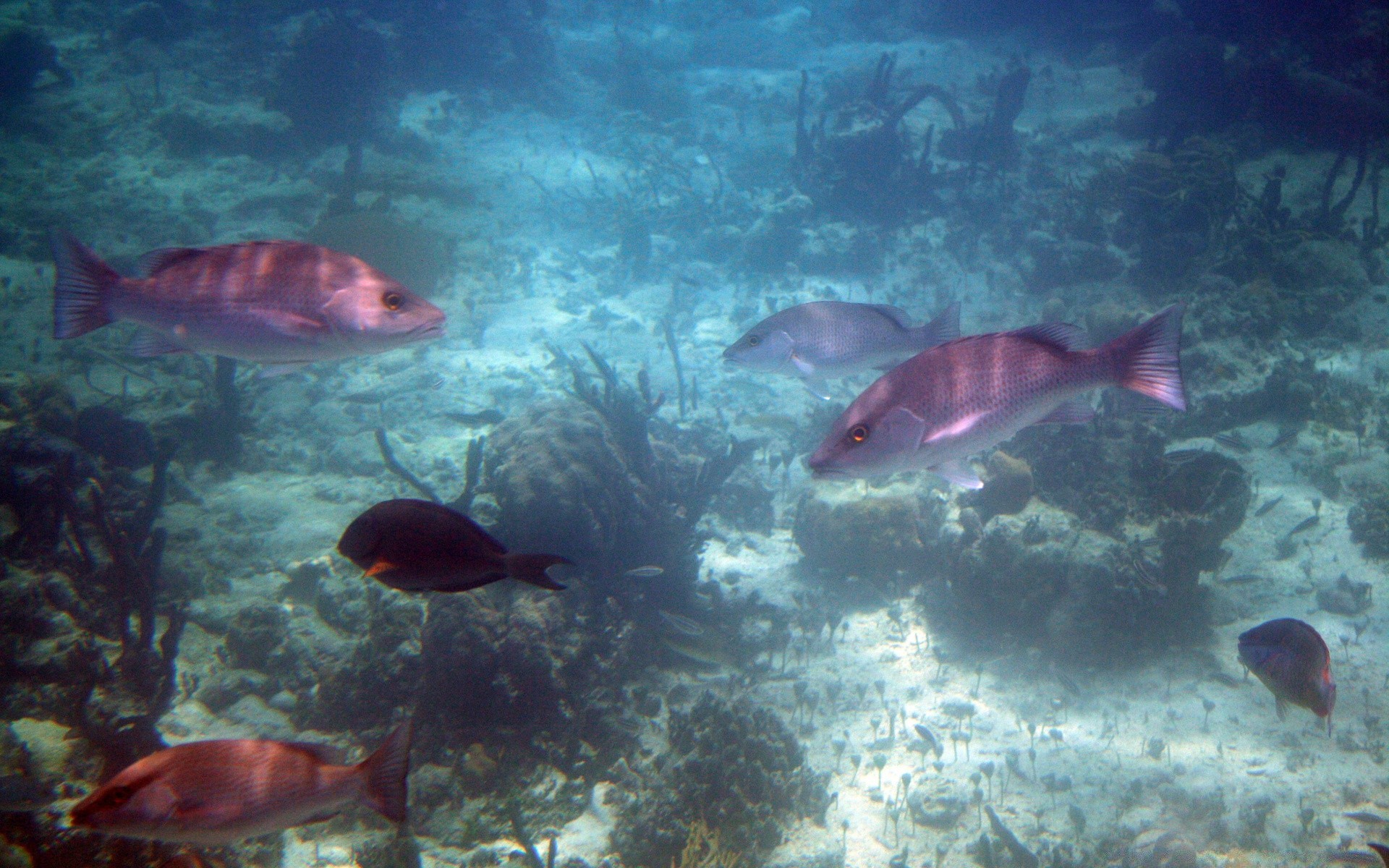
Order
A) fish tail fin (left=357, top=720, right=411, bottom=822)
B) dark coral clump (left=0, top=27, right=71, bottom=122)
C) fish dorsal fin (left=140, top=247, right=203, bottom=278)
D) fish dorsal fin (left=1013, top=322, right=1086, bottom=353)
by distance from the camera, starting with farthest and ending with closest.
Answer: dark coral clump (left=0, top=27, right=71, bottom=122), fish dorsal fin (left=140, top=247, right=203, bottom=278), fish dorsal fin (left=1013, top=322, right=1086, bottom=353), fish tail fin (left=357, top=720, right=411, bottom=822)

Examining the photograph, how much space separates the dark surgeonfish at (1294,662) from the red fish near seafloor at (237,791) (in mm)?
4376

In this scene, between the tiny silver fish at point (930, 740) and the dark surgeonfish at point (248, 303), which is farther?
the tiny silver fish at point (930, 740)

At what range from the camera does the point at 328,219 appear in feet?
41.4

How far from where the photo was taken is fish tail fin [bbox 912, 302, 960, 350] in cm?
365

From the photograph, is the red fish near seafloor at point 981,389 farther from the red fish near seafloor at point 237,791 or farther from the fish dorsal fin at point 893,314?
the red fish near seafloor at point 237,791

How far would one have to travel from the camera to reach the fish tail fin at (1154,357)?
2.40m

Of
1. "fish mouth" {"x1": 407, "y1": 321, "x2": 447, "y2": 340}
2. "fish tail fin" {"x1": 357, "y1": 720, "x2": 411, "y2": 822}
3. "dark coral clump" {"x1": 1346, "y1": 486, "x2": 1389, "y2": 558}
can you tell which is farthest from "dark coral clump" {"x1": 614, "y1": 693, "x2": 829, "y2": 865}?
"dark coral clump" {"x1": 1346, "y1": 486, "x2": 1389, "y2": 558}

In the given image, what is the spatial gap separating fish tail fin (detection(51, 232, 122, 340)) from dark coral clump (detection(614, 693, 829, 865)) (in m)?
4.16

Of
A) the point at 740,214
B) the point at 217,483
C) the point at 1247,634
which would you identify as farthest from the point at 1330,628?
the point at 740,214

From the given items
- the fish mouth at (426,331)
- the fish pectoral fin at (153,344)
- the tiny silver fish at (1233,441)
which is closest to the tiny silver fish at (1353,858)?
the tiny silver fish at (1233,441)

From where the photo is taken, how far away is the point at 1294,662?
3295 mm

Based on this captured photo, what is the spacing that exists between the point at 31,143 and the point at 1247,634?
23755 mm

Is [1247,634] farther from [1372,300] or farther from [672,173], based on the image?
[672,173]

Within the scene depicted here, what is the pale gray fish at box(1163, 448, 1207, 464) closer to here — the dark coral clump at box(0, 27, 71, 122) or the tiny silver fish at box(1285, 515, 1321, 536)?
the tiny silver fish at box(1285, 515, 1321, 536)
